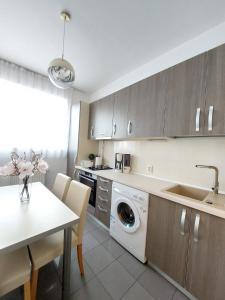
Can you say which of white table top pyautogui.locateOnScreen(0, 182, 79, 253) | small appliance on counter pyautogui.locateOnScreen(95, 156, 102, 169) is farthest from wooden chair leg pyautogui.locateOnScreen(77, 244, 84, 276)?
small appliance on counter pyautogui.locateOnScreen(95, 156, 102, 169)

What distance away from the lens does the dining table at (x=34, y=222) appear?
0.80m

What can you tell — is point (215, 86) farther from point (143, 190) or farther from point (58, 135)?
point (58, 135)

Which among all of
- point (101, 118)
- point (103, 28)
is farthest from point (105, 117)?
point (103, 28)

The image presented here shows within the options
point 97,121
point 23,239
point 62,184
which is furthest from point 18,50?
point 23,239

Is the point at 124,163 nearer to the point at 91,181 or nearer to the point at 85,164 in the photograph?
the point at 91,181

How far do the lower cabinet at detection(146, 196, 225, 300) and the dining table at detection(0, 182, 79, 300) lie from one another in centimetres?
82

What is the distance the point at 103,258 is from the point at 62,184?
0.94m

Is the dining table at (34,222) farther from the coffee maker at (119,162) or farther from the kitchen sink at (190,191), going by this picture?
the coffee maker at (119,162)

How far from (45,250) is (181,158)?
168cm

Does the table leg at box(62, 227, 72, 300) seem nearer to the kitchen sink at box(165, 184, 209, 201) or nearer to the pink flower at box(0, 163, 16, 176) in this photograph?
the pink flower at box(0, 163, 16, 176)

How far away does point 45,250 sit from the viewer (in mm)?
1087

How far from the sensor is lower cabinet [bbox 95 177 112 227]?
2.00 metres

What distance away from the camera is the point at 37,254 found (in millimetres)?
1043

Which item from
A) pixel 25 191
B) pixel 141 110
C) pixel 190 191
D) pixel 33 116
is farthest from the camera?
pixel 33 116
